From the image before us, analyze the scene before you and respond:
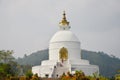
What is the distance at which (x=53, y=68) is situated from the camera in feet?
231

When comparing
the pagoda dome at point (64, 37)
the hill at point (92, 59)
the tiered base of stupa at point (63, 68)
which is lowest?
the tiered base of stupa at point (63, 68)

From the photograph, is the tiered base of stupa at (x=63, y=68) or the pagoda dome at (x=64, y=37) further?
the pagoda dome at (x=64, y=37)

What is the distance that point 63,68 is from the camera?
70.9 meters

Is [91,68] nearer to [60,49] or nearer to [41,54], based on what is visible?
[60,49]

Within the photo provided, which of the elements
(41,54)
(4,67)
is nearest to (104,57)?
(41,54)

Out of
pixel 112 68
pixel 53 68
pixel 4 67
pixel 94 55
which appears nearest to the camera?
pixel 4 67

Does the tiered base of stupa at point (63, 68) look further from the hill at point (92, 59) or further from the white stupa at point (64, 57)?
the hill at point (92, 59)

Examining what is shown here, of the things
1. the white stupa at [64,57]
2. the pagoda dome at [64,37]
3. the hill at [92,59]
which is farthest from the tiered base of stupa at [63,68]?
the hill at [92,59]

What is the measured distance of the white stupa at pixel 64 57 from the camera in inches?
2783

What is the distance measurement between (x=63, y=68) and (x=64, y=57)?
8.76ft

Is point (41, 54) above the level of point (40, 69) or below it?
above

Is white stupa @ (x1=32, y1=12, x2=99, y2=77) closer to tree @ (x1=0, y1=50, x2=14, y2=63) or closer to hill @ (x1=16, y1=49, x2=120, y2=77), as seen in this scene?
tree @ (x1=0, y1=50, x2=14, y2=63)

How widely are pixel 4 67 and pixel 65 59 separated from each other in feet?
41.7

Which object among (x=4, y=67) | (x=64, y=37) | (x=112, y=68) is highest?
(x=112, y=68)
